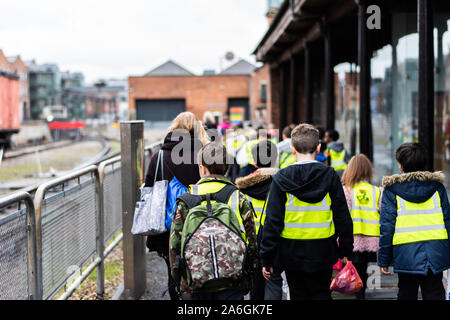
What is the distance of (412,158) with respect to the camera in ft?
13.6

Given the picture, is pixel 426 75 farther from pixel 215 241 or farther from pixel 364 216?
pixel 215 241

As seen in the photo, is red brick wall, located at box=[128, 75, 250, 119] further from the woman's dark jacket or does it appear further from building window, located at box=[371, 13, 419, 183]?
the woman's dark jacket

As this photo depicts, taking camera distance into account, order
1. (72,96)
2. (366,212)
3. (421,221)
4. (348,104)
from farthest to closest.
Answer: (72,96), (348,104), (366,212), (421,221)

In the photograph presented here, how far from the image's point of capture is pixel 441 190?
13.4ft

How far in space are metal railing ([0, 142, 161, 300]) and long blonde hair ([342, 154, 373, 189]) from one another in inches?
107

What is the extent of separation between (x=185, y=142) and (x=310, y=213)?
4.91 feet

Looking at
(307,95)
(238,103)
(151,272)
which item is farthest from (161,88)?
(151,272)

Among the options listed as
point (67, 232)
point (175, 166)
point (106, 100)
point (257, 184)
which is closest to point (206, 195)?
point (175, 166)

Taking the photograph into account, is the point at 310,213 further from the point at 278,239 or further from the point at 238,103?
the point at 238,103

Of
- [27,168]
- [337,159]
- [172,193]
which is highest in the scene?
[337,159]

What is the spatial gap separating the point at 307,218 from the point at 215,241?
786 millimetres

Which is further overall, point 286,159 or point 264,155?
point 286,159

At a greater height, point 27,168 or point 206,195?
point 206,195

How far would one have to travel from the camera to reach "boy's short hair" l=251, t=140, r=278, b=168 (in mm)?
5570
